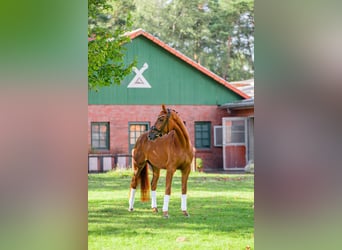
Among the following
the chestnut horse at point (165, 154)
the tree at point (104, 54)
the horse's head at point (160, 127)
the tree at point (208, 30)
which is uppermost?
the tree at point (208, 30)

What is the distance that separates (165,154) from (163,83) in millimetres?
5481

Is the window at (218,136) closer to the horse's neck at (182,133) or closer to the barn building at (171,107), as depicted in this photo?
the barn building at (171,107)

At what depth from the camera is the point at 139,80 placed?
12.2 m

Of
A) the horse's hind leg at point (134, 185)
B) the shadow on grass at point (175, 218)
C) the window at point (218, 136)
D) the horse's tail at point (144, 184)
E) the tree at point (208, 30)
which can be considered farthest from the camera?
the tree at point (208, 30)

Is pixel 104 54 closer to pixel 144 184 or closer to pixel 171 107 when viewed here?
pixel 144 184

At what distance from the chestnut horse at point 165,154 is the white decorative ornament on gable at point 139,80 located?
499 cm

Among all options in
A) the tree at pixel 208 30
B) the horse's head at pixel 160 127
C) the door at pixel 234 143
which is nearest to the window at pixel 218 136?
the door at pixel 234 143

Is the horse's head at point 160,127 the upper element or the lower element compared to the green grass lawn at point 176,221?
upper

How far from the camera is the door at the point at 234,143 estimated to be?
11898mm

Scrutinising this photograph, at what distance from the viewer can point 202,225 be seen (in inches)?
241
